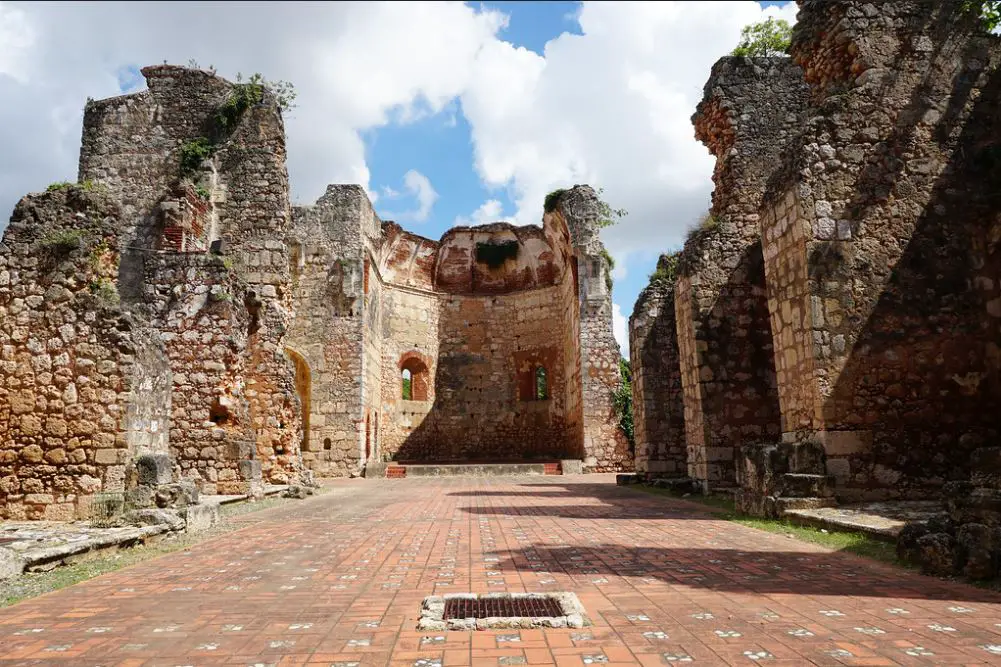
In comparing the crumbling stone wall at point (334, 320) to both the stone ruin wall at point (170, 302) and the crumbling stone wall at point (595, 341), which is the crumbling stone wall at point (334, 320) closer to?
the stone ruin wall at point (170, 302)

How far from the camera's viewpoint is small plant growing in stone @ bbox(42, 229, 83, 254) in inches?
298

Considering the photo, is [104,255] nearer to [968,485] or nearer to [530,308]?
[968,485]

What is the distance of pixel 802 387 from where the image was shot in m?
8.11

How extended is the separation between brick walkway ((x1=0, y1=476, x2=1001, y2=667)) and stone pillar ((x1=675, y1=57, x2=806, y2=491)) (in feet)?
13.7

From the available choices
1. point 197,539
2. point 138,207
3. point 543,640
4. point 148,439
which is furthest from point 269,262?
point 543,640

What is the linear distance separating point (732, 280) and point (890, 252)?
3457 mm

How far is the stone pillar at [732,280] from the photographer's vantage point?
35.7 feet

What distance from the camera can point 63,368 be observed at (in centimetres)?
743

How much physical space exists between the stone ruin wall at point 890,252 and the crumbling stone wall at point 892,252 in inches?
0.7

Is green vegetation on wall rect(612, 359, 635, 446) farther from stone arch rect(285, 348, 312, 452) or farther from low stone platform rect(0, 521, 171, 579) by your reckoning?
low stone platform rect(0, 521, 171, 579)

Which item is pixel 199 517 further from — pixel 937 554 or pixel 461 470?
pixel 461 470

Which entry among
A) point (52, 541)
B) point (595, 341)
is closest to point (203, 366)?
point (52, 541)

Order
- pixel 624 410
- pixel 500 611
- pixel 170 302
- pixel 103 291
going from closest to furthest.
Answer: pixel 500 611 < pixel 103 291 < pixel 170 302 < pixel 624 410

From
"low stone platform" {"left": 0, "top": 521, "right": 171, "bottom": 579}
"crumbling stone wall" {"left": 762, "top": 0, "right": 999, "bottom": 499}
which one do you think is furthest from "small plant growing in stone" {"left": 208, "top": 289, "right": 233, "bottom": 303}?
"crumbling stone wall" {"left": 762, "top": 0, "right": 999, "bottom": 499}
